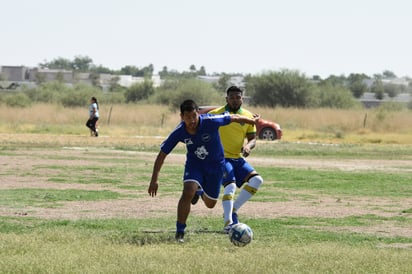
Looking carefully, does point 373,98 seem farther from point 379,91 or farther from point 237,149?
point 237,149

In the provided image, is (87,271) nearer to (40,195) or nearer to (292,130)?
(40,195)

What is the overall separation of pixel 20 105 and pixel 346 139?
2664 centimetres

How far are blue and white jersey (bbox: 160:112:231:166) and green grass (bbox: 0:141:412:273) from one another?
1073mm

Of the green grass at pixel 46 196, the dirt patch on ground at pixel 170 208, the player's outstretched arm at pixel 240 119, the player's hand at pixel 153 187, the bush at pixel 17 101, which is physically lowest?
the bush at pixel 17 101

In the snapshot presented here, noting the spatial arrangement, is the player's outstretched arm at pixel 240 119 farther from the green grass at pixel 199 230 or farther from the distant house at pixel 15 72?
the distant house at pixel 15 72

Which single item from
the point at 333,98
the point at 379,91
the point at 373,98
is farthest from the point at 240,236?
the point at 379,91

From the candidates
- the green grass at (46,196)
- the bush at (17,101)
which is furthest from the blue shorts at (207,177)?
the bush at (17,101)

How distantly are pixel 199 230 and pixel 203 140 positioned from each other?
1.68 metres

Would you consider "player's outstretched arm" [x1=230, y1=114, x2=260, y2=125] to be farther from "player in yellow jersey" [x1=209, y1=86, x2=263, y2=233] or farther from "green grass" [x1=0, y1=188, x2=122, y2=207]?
"green grass" [x1=0, y1=188, x2=122, y2=207]

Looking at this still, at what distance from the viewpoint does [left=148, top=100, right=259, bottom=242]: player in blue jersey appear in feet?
44.4

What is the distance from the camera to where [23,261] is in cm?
1123

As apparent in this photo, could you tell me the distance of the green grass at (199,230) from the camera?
11.3 metres

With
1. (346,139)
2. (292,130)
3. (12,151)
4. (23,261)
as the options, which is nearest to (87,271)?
(23,261)

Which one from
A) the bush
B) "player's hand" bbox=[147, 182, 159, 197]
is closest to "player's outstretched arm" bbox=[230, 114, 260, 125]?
"player's hand" bbox=[147, 182, 159, 197]
